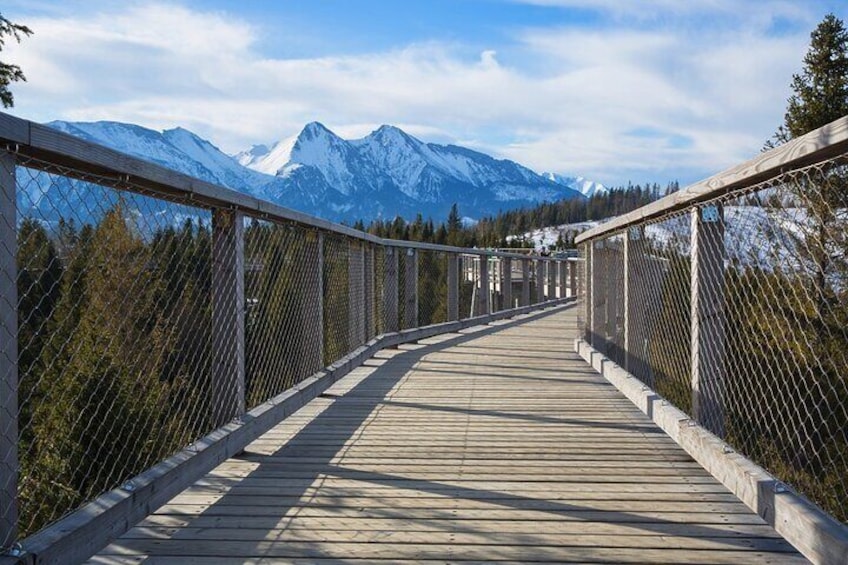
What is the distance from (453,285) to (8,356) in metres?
9.94

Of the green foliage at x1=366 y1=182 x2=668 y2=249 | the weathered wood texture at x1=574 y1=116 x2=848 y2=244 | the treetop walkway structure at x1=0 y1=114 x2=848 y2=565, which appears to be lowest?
the treetop walkway structure at x1=0 y1=114 x2=848 y2=565

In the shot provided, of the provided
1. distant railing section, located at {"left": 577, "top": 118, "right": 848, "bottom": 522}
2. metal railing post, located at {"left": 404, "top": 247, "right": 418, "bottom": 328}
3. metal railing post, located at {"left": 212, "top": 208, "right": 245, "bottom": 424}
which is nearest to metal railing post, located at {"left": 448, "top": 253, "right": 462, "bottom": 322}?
metal railing post, located at {"left": 404, "top": 247, "right": 418, "bottom": 328}

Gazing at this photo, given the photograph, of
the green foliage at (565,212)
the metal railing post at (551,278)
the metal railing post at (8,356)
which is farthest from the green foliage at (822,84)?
the green foliage at (565,212)

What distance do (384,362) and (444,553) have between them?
5702 millimetres

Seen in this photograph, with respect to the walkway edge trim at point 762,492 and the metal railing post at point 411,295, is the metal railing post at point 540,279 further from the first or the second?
the walkway edge trim at point 762,492

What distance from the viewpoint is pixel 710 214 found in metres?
3.72

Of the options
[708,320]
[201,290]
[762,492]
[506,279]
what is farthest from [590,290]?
[506,279]

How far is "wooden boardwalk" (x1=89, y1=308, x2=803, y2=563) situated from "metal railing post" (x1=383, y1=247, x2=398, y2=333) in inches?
133

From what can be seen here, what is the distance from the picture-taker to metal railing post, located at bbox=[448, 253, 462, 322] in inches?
458

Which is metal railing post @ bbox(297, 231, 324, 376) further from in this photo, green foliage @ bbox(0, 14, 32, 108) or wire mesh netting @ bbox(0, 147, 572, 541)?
green foliage @ bbox(0, 14, 32, 108)

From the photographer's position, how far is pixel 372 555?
276 centimetres

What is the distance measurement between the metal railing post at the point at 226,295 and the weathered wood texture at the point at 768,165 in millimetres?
2133

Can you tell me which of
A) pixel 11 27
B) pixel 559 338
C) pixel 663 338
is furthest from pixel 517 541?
pixel 11 27

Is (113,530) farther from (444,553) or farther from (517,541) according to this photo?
(517,541)
